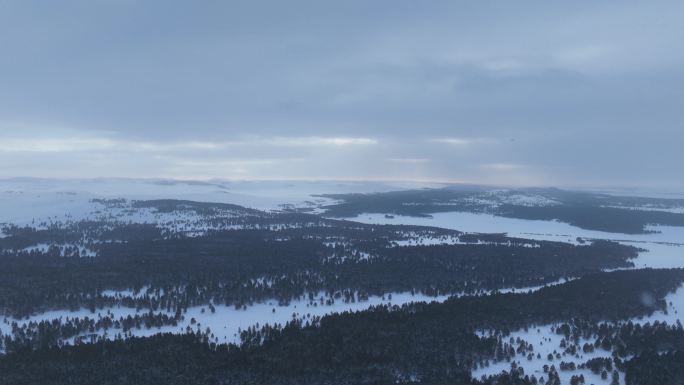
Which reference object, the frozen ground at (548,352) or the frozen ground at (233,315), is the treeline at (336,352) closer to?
the frozen ground at (548,352)

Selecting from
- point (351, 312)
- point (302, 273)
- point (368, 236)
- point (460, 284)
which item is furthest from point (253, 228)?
point (351, 312)

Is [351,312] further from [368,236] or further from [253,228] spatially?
[253,228]

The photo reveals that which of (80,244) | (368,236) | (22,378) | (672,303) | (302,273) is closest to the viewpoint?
(22,378)

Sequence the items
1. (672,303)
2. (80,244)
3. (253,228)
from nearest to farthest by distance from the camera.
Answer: (672,303), (80,244), (253,228)

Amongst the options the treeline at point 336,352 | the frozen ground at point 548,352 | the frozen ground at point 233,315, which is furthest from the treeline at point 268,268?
the frozen ground at point 548,352

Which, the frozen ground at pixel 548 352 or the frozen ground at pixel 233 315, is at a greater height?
the frozen ground at pixel 548 352

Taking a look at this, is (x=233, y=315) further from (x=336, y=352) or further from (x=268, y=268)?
(x=268, y=268)

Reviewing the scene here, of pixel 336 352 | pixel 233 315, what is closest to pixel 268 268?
pixel 233 315

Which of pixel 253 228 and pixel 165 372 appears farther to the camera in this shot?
pixel 253 228

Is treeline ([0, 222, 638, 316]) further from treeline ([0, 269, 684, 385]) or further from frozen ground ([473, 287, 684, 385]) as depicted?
frozen ground ([473, 287, 684, 385])

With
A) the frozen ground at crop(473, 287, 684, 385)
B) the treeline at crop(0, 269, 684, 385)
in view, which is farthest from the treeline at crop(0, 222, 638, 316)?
the frozen ground at crop(473, 287, 684, 385)

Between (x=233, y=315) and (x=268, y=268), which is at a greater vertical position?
(x=268, y=268)
